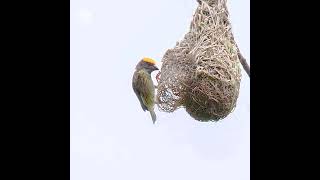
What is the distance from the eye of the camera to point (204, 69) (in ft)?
9.86

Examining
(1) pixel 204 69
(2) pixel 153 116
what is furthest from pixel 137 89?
(1) pixel 204 69

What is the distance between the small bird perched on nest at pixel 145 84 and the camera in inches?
→ 140

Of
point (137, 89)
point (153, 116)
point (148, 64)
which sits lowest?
point (153, 116)

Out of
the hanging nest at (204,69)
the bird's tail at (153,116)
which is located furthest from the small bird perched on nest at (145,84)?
the hanging nest at (204,69)

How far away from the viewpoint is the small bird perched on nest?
11.6ft

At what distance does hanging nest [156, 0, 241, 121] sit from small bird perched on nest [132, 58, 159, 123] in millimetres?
304

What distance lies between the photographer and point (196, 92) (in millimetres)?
3021

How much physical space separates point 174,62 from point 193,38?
0.20 meters

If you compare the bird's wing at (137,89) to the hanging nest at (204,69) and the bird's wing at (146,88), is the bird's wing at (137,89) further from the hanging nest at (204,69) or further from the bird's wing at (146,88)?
the hanging nest at (204,69)

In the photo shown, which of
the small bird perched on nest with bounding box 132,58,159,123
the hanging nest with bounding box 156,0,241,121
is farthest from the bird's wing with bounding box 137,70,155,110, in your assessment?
the hanging nest with bounding box 156,0,241,121

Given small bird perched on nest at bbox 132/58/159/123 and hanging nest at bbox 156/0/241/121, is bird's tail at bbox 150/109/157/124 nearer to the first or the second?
small bird perched on nest at bbox 132/58/159/123

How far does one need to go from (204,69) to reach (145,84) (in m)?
0.70

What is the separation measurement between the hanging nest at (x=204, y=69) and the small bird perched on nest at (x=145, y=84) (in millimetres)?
304

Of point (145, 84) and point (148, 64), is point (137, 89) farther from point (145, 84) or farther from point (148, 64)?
point (148, 64)
